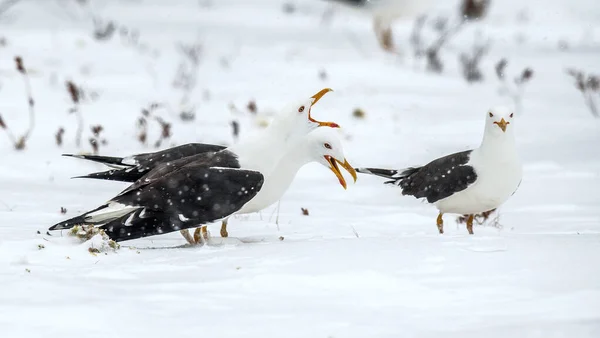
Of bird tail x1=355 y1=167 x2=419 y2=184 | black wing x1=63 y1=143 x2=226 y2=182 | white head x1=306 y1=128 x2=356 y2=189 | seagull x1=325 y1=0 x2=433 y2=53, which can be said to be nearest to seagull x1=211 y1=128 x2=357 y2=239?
white head x1=306 y1=128 x2=356 y2=189

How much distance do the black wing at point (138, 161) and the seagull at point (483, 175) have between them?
3.82ft

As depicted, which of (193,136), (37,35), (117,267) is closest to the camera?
(117,267)

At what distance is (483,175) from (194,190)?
58.6 inches

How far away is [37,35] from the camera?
42.8 ft

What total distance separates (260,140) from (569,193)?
3181 millimetres

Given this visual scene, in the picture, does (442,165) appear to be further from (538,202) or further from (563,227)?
(538,202)

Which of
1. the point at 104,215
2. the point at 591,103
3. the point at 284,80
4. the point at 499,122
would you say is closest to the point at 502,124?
the point at 499,122

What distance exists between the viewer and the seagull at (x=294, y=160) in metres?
4.32

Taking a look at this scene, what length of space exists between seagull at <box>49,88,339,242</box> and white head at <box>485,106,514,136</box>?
3.42 ft

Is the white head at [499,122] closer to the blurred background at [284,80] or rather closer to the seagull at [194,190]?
the seagull at [194,190]

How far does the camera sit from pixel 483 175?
4742mm

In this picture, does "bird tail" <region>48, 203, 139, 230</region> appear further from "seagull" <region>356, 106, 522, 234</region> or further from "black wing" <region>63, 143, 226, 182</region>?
"seagull" <region>356, 106, 522, 234</region>

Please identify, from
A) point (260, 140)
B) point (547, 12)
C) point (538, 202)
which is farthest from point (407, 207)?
point (547, 12)

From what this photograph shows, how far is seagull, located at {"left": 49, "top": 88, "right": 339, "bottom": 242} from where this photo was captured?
13.2 ft
